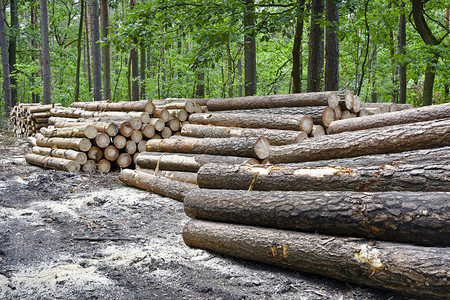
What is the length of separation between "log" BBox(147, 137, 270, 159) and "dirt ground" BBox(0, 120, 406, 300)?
3.69ft

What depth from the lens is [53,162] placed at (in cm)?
845

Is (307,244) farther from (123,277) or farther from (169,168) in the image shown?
(169,168)

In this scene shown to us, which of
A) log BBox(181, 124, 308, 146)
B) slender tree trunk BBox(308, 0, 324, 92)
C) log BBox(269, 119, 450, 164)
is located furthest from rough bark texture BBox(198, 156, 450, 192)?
slender tree trunk BBox(308, 0, 324, 92)

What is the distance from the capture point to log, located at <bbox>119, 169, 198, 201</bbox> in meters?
6.01

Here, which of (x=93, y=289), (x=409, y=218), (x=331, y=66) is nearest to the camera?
(x=409, y=218)

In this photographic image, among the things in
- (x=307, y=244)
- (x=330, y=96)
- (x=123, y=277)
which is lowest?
(x=123, y=277)

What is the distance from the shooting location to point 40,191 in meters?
6.61

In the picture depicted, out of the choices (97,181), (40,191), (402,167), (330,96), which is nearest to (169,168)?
(97,181)

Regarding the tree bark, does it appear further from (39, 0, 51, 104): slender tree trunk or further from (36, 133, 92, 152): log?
(36, 133, 92, 152): log

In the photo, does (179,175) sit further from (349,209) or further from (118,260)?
(349,209)

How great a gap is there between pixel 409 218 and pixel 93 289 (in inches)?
105

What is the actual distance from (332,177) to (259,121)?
3449mm

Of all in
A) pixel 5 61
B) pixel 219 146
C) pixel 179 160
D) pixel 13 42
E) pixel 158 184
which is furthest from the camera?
pixel 13 42

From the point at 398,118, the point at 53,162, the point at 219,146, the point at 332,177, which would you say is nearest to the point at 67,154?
the point at 53,162
